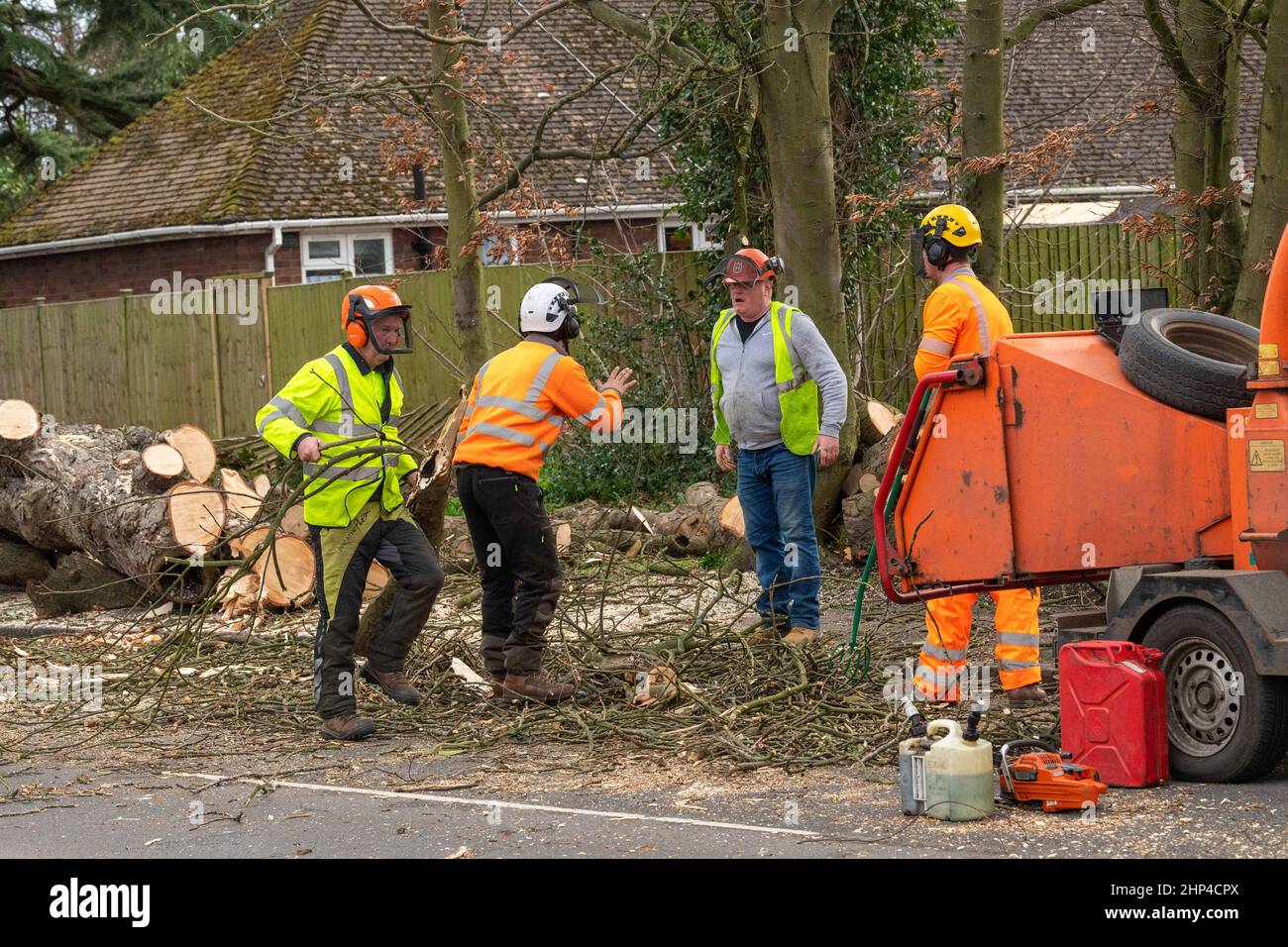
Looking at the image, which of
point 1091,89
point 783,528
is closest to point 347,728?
point 783,528

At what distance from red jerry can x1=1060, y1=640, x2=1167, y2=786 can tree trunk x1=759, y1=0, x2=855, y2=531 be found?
18.7 feet

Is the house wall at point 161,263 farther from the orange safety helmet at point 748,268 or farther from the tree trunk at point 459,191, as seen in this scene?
the orange safety helmet at point 748,268

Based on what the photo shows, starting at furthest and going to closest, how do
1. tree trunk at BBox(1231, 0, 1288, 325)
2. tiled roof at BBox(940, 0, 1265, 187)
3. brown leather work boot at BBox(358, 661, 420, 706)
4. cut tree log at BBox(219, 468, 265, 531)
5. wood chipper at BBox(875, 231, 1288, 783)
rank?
1. tiled roof at BBox(940, 0, 1265, 187)
2. cut tree log at BBox(219, 468, 265, 531)
3. tree trunk at BBox(1231, 0, 1288, 325)
4. brown leather work boot at BBox(358, 661, 420, 706)
5. wood chipper at BBox(875, 231, 1288, 783)

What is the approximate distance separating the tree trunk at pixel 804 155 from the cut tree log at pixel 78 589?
5.62 metres

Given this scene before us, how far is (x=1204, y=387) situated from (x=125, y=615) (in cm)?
848

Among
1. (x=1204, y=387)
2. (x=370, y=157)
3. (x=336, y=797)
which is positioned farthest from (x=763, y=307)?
(x=370, y=157)

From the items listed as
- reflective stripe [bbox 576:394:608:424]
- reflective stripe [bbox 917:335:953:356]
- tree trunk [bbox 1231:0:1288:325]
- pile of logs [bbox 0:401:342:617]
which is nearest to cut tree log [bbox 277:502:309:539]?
pile of logs [bbox 0:401:342:617]

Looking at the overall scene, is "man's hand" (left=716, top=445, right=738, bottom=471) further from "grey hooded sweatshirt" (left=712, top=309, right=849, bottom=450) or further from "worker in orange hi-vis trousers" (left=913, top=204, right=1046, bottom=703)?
"worker in orange hi-vis trousers" (left=913, top=204, right=1046, bottom=703)

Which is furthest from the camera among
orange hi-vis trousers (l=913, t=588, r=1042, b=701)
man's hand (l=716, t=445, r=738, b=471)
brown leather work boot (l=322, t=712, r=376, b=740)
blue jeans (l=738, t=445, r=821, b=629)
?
man's hand (l=716, t=445, r=738, b=471)

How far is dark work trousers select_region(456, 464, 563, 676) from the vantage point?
834cm

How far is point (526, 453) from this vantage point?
8352 millimetres

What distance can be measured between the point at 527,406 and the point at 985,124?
4.41 metres

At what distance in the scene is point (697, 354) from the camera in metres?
16.6

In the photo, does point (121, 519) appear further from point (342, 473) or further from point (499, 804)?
point (499, 804)
